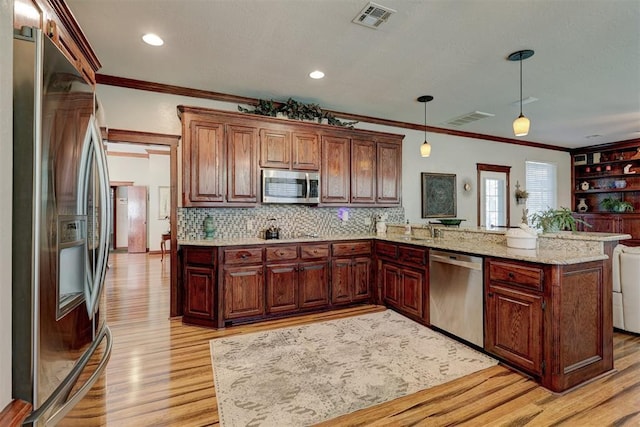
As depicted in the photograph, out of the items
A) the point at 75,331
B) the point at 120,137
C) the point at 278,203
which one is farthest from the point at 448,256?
the point at 120,137

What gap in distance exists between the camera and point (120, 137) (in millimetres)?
3789

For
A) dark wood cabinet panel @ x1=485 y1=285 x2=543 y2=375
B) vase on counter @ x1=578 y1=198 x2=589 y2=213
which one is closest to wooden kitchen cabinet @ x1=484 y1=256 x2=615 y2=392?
dark wood cabinet panel @ x1=485 y1=285 x2=543 y2=375

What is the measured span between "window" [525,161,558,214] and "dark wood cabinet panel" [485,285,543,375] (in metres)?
5.67

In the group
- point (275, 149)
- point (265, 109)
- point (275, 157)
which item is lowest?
point (275, 157)

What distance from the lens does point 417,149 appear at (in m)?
5.88

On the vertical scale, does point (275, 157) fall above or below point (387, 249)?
above

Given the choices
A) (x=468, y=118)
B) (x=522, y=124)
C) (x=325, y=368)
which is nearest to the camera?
(x=325, y=368)

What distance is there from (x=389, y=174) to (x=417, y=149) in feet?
3.91

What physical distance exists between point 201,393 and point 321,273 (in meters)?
2.08

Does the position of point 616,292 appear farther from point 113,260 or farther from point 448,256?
point 113,260

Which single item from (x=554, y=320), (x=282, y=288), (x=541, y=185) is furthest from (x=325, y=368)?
(x=541, y=185)

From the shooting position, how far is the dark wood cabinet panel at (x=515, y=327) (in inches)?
95.8

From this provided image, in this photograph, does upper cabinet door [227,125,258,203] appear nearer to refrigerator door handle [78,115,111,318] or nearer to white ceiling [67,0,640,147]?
white ceiling [67,0,640,147]
